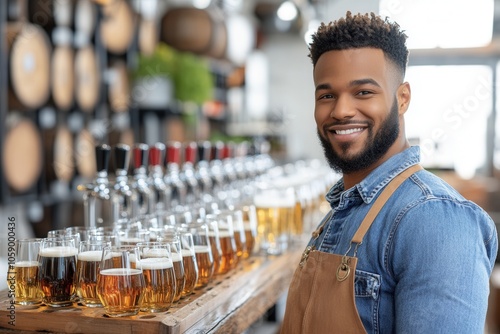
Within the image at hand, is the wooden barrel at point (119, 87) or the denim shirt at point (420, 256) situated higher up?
the wooden barrel at point (119, 87)

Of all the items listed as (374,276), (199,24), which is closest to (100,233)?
(374,276)

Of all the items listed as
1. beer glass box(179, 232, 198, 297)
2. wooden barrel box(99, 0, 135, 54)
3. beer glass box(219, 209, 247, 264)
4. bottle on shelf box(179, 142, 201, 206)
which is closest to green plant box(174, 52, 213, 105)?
wooden barrel box(99, 0, 135, 54)

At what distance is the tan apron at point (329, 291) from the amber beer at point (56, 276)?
22.9 inches

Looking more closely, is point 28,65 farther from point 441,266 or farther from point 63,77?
point 441,266

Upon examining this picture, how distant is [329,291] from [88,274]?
62 cm

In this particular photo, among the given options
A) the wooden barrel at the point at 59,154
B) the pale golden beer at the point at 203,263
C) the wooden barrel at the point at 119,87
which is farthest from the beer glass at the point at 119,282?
the wooden barrel at the point at 119,87

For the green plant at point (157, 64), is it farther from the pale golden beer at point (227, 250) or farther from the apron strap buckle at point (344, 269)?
the apron strap buckle at point (344, 269)

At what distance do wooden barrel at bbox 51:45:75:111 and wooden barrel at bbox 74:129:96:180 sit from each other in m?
0.29

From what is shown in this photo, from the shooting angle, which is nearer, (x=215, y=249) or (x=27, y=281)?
(x=27, y=281)

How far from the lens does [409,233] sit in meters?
1.41

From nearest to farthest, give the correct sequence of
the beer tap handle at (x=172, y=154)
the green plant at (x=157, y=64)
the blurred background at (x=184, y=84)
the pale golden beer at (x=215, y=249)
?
1. the pale golden beer at (x=215, y=249)
2. the beer tap handle at (x=172, y=154)
3. the blurred background at (x=184, y=84)
4. the green plant at (x=157, y=64)

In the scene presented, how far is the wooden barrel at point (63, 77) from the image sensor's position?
518cm

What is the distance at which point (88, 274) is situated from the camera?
1747 mm

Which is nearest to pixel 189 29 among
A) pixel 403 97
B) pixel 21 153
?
pixel 21 153
